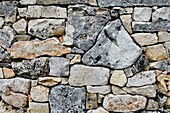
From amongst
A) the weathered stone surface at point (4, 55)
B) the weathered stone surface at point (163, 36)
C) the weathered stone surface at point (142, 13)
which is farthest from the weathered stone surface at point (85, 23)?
the weathered stone surface at point (4, 55)

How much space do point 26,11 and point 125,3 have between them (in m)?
0.80

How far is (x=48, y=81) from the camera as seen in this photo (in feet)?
7.54

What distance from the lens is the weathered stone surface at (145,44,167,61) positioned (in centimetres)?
221

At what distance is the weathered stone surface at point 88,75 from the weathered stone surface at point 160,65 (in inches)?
14.4

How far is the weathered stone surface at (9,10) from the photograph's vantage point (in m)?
2.28

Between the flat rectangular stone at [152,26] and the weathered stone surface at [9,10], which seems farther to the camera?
the weathered stone surface at [9,10]

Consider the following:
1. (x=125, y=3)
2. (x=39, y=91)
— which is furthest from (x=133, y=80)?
(x=39, y=91)

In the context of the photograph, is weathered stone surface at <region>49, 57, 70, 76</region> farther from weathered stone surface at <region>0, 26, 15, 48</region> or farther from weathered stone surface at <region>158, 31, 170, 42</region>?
weathered stone surface at <region>158, 31, 170, 42</region>

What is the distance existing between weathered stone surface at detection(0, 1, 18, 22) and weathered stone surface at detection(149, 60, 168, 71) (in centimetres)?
119

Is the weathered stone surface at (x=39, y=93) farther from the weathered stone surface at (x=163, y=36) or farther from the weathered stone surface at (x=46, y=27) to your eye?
the weathered stone surface at (x=163, y=36)

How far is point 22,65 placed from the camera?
2312 millimetres

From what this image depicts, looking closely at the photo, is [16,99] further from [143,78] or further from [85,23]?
[143,78]

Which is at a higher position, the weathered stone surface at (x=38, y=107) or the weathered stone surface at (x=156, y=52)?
the weathered stone surface at (x=156, y=52)

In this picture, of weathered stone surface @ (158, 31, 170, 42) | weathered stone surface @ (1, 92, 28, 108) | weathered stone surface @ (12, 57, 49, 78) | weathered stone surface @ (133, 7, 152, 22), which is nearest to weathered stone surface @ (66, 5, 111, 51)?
weathered stone surface @ (133, 7, 152, 22)
